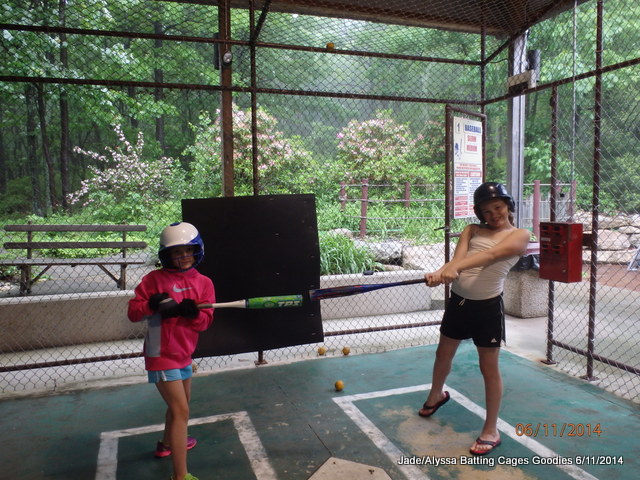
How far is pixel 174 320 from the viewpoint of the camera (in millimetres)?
2477

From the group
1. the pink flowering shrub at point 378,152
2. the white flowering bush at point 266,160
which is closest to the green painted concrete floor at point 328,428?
the white flowering bush at point 266,160

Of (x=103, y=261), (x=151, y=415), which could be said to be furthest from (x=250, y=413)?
(x=103, y=261)

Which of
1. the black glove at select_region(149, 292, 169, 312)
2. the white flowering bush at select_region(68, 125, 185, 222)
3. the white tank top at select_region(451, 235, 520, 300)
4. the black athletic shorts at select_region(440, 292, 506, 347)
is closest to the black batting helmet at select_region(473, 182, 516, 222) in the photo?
the white tank top at select_region(451, 235, 520, 300)

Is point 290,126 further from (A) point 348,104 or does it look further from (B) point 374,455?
(B) point 374,455

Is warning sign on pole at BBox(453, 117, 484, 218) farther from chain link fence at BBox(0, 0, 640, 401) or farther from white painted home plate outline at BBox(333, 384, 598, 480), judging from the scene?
white painted home plate outline at BBox(333, 384, 598, 480)

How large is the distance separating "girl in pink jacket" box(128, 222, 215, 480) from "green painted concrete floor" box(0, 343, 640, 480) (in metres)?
0.51

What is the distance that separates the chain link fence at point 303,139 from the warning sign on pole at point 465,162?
0.27m

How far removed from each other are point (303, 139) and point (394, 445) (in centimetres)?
768

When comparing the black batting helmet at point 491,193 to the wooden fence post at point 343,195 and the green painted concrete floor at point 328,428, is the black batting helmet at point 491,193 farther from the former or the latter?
the wooden fence post at point 343,195

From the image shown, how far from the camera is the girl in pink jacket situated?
Result: 2396 millimetres

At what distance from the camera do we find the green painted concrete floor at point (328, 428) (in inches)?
109

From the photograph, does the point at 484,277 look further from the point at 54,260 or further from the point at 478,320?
the point at 54,260

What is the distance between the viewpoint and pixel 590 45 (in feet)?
36.8
